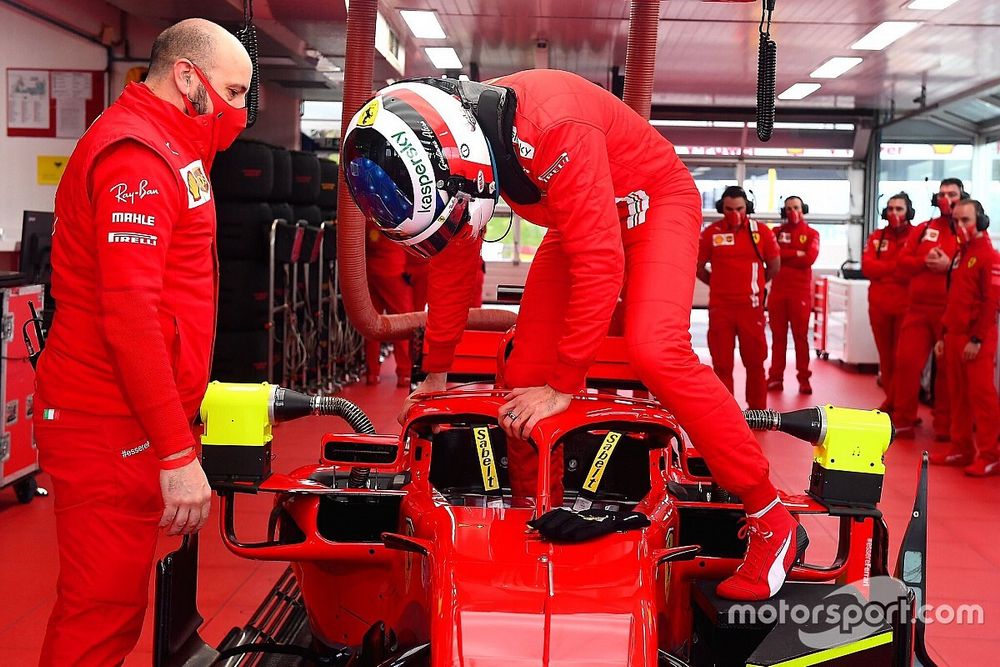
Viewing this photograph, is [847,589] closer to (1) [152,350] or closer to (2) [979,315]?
(1) [152,350]

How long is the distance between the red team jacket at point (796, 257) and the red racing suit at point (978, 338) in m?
3.23

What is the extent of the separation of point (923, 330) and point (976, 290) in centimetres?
122

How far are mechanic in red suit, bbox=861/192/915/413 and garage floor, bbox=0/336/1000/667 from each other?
5.54 ft

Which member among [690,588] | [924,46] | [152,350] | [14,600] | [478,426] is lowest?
[14,600]

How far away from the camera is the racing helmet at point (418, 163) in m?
2.61

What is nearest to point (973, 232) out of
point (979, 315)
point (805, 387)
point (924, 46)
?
point (979, 315)

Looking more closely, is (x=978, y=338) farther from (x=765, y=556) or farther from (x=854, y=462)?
(x=765, y=556)

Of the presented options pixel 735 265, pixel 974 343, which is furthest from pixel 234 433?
pixel 735 265

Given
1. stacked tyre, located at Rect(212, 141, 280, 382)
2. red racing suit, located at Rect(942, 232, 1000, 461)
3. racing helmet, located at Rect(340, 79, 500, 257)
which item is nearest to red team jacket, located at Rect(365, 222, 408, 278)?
stacked tyre, located at Rect(212, 141, 280, 382)

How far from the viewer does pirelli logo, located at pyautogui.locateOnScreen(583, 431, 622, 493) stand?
11.3 ft

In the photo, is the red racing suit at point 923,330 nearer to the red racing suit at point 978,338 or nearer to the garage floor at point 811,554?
the garage floor at point 811,554

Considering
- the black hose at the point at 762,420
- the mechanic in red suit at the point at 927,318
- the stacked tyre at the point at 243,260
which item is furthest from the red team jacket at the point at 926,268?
the black hose at the point at 762,420

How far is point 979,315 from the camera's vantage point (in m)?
Answer: 7.49

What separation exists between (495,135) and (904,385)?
7099mm
